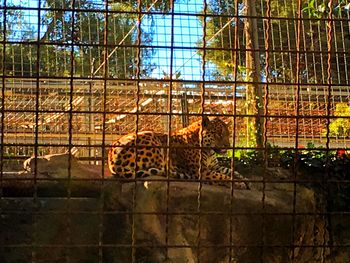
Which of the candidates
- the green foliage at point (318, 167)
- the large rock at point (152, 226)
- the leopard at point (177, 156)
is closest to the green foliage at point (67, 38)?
the leopard at point (177, 156)

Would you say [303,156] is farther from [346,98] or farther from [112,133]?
[346,98]

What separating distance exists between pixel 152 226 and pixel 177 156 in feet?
7.22

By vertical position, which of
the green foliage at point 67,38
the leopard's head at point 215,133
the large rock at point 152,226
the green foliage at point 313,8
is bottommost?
the large rock at point 152,226

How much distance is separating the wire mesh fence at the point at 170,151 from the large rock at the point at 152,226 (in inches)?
0.4

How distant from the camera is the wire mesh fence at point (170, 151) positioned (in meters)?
4.49

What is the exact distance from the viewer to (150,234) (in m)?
5.30

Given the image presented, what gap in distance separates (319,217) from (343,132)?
3.47m

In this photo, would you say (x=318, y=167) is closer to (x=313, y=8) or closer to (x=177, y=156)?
(x=177, y=156)

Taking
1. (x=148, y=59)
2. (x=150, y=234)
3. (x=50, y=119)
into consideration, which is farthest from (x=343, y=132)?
(x=150, y=234)

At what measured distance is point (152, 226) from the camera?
532 cm

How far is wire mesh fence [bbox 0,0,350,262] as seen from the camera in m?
4.49

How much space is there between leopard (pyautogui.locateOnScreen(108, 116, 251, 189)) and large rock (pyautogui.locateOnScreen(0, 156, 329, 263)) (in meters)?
0.54

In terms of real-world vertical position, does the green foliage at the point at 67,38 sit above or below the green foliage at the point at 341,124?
above

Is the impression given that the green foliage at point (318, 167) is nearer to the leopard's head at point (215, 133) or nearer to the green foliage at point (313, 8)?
the leopard's head at point (215, 133)
